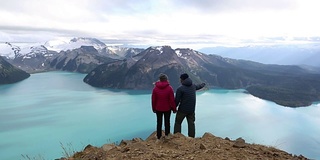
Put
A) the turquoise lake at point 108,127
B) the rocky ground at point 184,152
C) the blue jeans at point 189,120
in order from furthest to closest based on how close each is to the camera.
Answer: the turquoise lake at point 108,127 → the blue jeans at point 189,120 → the rocky ground at point 184,152

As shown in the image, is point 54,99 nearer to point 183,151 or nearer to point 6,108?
point 6,108

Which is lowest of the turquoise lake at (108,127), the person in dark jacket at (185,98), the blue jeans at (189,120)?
the turquoise lake at (108,127)

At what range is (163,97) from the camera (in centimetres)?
1130

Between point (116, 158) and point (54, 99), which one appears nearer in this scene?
point (116, 158)

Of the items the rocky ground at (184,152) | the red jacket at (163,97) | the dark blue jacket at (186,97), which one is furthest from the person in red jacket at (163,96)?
the rocky ground at (184,152)

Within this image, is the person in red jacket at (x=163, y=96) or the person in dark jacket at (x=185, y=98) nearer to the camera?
the person in red jacket at (x=163, y=96)

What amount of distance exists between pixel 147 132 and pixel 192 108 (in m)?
72.1

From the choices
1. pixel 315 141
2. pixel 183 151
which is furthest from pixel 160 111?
pixel 315 141

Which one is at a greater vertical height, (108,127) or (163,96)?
(163,96)

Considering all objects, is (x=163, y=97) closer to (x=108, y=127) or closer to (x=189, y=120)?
(x=189, y=120)

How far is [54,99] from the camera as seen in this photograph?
14412cm

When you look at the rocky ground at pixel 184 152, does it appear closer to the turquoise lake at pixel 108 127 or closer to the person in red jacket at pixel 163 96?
the person in red jacket at pixel 163 96

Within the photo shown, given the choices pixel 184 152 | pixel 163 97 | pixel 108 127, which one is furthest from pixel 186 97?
pixel 108 127

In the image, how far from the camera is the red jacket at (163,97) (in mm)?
11281
